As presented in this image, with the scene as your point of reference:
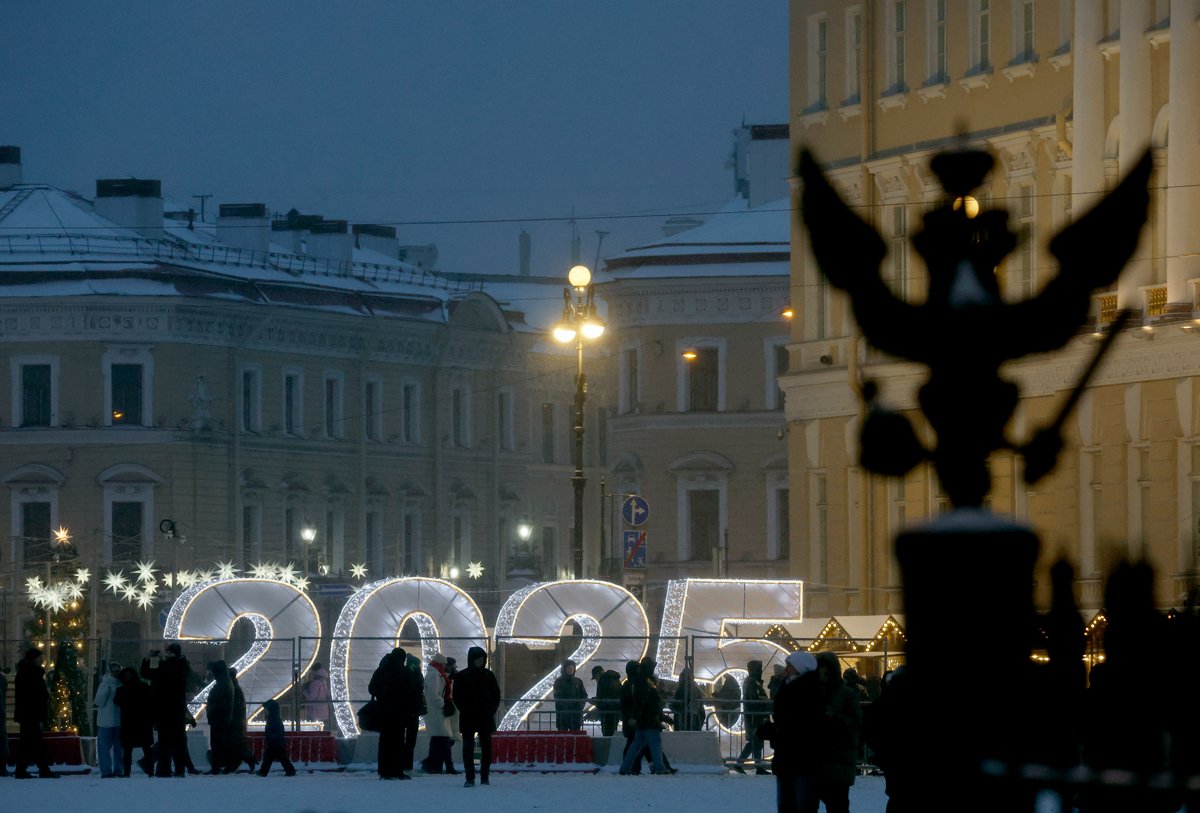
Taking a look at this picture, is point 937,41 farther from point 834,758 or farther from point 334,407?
point 334,407

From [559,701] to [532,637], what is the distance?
2.81 ft

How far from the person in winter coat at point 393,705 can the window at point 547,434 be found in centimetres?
5443

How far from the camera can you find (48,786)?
81.1 ft

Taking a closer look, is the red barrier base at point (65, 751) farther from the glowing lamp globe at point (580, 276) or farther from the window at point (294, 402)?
the window at point (294, 402)

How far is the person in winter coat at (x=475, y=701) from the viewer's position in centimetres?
2391

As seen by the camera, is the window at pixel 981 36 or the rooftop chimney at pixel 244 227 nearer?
the window at pixel 981 36

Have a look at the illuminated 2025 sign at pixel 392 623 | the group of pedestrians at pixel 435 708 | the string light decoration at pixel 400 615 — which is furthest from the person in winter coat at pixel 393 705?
the string light decoration at pixel 400 615

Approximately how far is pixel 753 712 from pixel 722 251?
36938 millimetres

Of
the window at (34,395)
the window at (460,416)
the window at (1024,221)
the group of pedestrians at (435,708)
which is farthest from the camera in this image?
the window at (460,416)

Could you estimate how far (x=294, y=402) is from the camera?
236 feet

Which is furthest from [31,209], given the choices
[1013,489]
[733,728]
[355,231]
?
[733,728]

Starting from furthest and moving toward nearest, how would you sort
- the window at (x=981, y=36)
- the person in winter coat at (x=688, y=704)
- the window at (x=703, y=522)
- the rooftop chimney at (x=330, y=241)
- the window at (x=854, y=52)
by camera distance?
the rooftop chimney at (x=330, y=241) → the window at (x=703, y=522) → the window at (x=854, y=52) → the window at (x=981, y=36) → the person in winter coat at (x=688, y=704)

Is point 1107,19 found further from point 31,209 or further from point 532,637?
point 31,209

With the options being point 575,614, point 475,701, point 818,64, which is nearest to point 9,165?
point 818,64
